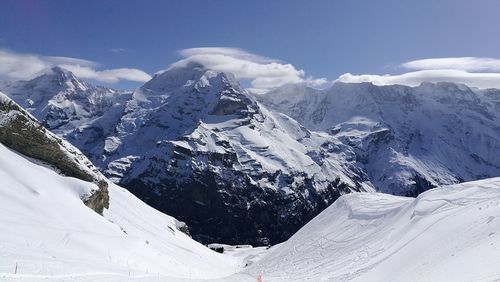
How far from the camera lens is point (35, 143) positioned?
45406mm

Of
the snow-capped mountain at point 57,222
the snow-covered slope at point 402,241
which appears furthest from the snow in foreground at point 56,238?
the snow-covered slope at point 402,241

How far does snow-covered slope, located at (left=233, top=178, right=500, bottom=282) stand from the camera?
843 inches

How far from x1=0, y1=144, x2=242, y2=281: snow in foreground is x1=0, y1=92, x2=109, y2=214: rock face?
190 cm

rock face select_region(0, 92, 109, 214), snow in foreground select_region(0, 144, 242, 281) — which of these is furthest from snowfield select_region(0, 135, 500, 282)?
rock face select_region(0, 92, 109, 214)

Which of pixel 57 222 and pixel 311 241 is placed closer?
pixel 57 222

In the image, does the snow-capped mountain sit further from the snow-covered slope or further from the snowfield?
the snow-covered slope

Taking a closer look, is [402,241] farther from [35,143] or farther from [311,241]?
[35,143]

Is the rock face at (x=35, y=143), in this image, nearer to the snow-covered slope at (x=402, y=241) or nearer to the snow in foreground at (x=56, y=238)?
the snow in foreground at (x=56, y=238)

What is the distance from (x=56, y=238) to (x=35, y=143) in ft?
72.7

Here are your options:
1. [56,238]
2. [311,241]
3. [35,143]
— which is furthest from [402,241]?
[35,143]

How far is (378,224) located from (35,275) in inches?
1337

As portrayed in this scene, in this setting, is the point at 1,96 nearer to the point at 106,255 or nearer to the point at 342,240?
the point at 106,255

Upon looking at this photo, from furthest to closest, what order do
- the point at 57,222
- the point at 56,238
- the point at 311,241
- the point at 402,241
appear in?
the point at 311,241, the point at 402,241, the point at 57,222, the point at 56,238

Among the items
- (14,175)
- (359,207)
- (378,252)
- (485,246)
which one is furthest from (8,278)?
(359,207)
